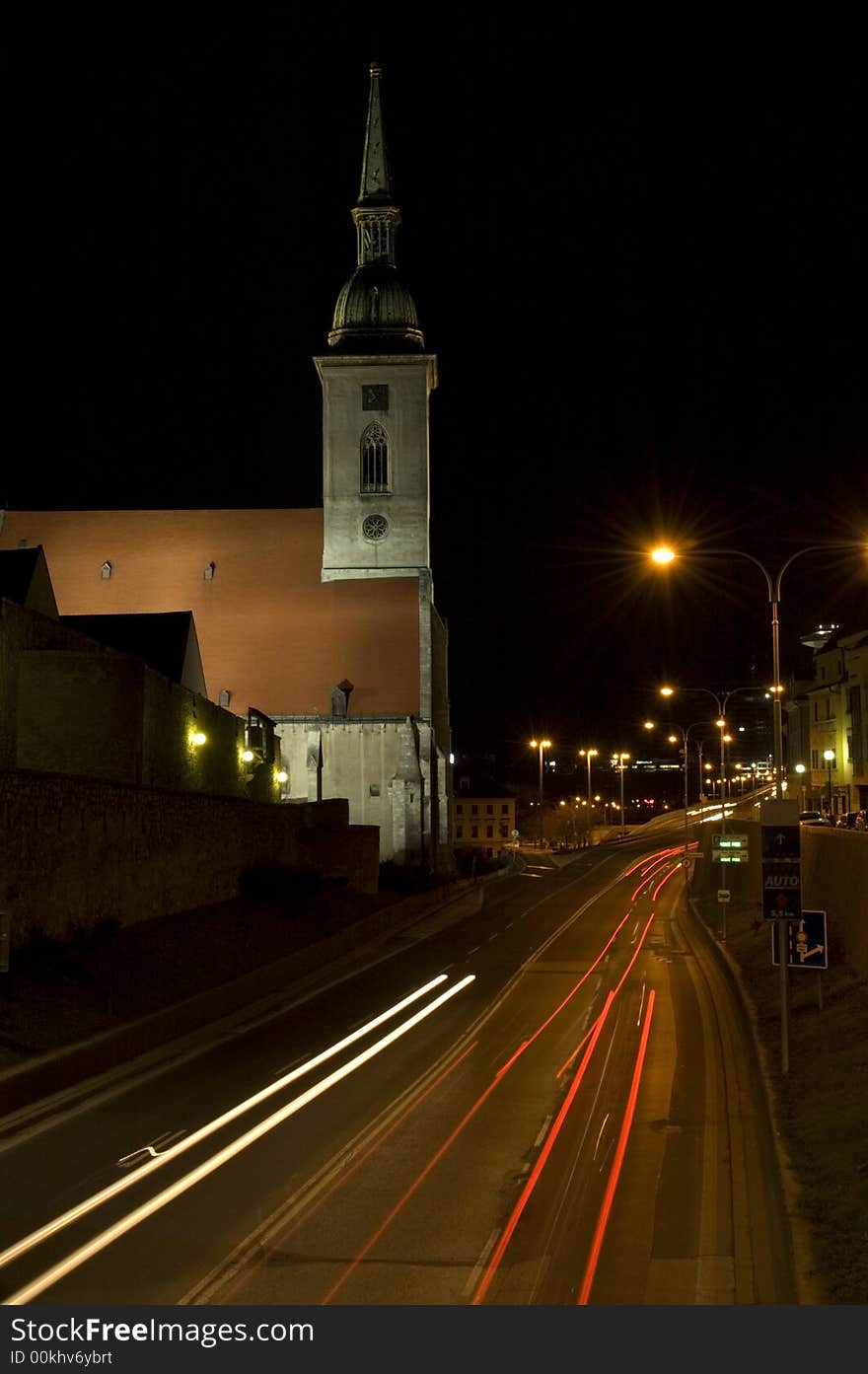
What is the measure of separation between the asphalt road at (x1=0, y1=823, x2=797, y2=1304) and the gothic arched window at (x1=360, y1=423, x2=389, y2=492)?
46.0 metres

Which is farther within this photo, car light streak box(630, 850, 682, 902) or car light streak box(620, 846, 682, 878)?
car light streak box(620, 846, 682, 878)

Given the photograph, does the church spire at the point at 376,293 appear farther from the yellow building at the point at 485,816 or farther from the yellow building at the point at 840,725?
the yellow building at the point at 485,816

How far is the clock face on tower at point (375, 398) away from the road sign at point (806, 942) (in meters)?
54.1

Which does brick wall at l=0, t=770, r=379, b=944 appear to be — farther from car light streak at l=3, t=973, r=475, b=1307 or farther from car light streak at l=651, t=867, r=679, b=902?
car light streak at l=651, t=867, r=679, b=902

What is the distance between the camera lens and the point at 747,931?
114 ft

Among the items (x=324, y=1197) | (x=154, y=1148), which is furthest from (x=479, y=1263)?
(x=154, y=1148)

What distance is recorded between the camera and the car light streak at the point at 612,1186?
31.2 ft

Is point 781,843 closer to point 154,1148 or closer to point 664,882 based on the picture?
point 154,1148

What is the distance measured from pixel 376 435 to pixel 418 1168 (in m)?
58.4

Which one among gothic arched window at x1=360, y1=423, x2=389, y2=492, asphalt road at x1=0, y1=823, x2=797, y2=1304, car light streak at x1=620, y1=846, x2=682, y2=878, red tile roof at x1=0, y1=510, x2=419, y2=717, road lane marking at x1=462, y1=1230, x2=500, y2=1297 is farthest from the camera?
car light streak at x1=620, y1=846, x2=682, y2=878

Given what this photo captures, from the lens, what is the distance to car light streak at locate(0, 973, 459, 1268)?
10.3 metres

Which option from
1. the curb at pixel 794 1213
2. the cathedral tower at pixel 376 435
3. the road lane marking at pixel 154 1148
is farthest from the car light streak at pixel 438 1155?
the cathedral tower at pixel 376 435

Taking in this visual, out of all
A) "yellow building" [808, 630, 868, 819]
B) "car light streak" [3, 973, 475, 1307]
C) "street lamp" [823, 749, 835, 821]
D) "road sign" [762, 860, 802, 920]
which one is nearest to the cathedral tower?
"yellow building" [808, 630, 868, 819]

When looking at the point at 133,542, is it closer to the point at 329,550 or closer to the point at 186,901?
the point at 329,550
